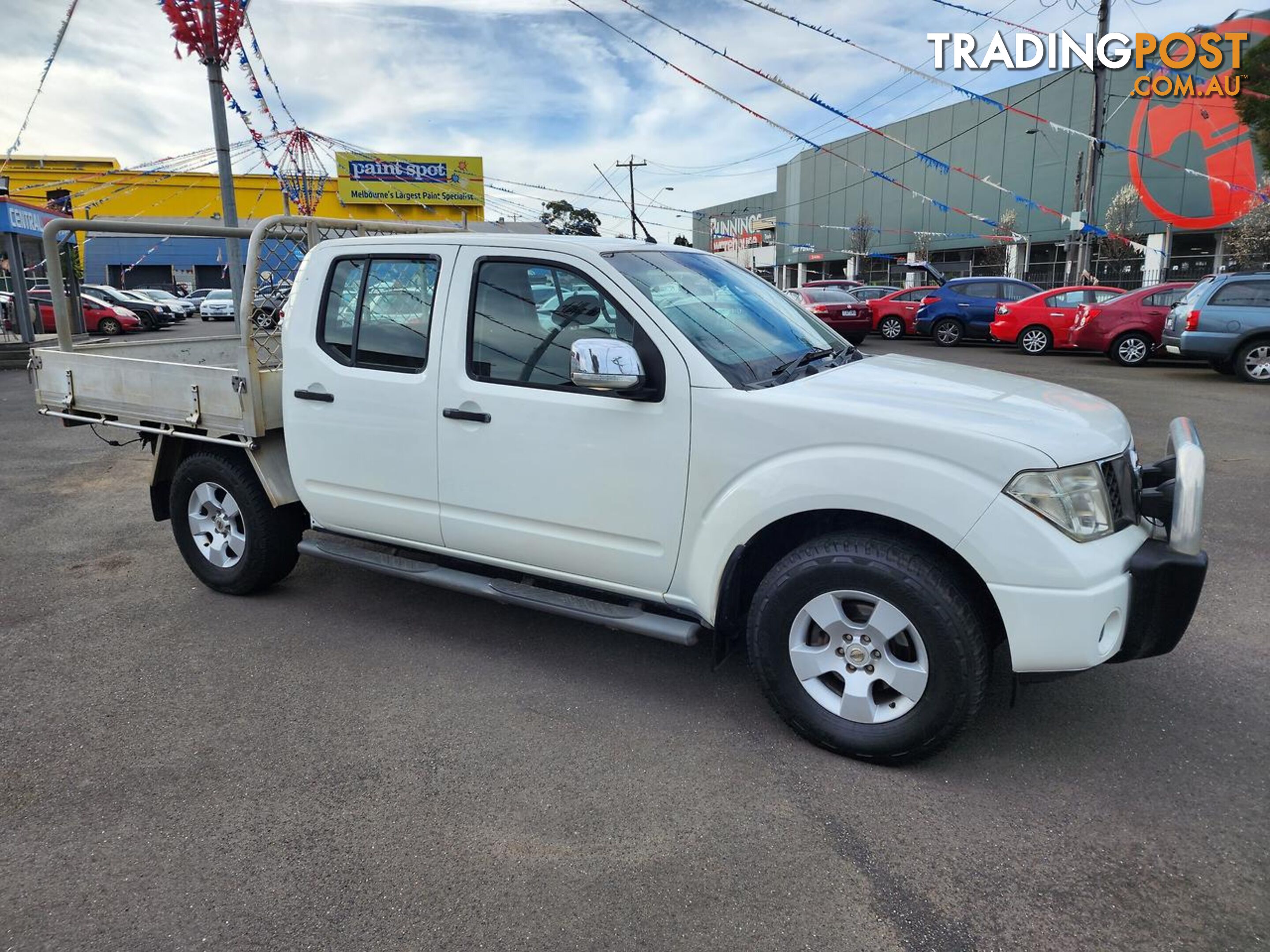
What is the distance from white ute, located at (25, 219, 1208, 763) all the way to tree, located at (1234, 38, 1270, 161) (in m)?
18.6

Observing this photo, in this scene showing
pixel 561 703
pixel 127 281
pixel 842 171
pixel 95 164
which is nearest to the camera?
pixel 561 703

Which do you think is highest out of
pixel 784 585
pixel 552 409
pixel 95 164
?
pixel 95 164

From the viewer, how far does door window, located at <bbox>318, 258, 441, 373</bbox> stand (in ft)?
13.0

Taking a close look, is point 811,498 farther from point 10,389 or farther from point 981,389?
point 10,389

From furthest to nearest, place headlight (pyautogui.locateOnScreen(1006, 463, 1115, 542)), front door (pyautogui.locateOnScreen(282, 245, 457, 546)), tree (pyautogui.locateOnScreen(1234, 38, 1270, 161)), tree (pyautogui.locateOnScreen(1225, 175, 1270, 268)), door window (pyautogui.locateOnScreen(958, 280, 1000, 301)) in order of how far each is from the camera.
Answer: tree (pyautogui.locateOnScreen(1225, 175, 1270, 268)) < door window (pyautogui.locateOnScreen(958, 280, 1000, 301)) < tree (pyautogui.locateOnScreen(1234, 38, 1270, 161)) < front door (pyautogui.locateOnScreen(282, 245, 457, 546)) < headlight (pyautogui.locateOnScreen(1006, 463, 1115, 542))

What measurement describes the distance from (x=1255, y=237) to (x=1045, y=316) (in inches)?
682

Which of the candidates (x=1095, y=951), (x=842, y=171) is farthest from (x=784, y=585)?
(x=842, y=171)

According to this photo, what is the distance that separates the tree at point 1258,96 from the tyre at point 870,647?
1958 centimetres

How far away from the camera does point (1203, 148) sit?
34.0 m

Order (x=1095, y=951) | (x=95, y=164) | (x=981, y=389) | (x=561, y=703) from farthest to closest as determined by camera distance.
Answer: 1. (x=95, y=164)
2. (x=561, y=703)
3. (x=981, y=389)
4. (x=1095, y=951)

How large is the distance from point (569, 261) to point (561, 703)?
6.19 ft

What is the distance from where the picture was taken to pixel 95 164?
1417 inches

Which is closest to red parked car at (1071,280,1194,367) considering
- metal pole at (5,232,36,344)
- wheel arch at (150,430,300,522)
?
wheel arch at (150,430,300,522)

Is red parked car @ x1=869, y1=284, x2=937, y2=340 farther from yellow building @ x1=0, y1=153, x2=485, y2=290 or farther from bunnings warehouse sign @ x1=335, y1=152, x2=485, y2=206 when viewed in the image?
bunnings warehouse sign @ x1=335, y1=152, x2=485, y2=206
